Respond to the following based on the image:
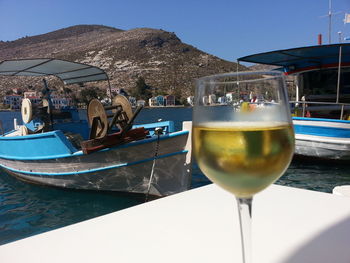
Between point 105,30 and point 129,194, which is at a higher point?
point 105,30

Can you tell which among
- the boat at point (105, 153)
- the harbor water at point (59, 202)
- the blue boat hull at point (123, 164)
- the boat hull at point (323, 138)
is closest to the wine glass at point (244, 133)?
the boat at point (105, 153)

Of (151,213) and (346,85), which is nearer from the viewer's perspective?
(151,213)

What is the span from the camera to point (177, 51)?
90562 mm

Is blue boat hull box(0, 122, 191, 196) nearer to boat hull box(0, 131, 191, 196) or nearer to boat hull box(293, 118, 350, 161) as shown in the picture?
boat hull box(0, 131, 191, 196)

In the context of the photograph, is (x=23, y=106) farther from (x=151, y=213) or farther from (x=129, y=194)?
(x=151, y=213)

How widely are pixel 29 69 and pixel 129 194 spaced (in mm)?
4152

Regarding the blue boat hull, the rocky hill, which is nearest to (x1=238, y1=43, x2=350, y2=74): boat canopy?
the blue boat hull

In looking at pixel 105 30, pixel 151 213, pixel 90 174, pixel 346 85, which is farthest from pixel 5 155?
pixel 105 30

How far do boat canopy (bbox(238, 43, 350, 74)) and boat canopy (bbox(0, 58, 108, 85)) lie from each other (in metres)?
4.46

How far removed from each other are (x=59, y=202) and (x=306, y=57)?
8.06 m

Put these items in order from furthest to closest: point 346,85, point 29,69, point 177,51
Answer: point 177,51
point 346,85
point 29,69

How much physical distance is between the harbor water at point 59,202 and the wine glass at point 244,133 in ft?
Result: 18.5

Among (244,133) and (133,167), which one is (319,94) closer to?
(133,167)

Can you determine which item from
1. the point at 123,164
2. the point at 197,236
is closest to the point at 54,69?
the point at 123,164
